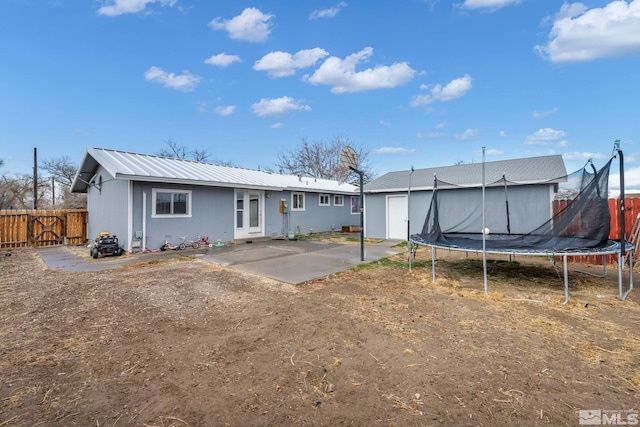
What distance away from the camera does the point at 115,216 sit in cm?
968

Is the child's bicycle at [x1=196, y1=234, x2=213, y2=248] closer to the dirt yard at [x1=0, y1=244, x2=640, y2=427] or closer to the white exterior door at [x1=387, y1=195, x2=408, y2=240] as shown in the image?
the dirt yard at [x1=0, y1=244, x2=640, y2=427]

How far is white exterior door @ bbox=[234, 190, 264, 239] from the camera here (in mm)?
11845

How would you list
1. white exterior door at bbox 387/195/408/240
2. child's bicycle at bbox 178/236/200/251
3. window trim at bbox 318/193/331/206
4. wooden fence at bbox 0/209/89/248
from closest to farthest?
child's bicycle at bbox 178/236/200/251 → wooden fence at bbox 0/209/89/248 → white exterior door at bbox 387/195/408/240 → window trim at bbox 318/193/331/206

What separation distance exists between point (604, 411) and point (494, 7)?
1191 cm

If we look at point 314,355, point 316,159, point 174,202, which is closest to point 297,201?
point 174,202

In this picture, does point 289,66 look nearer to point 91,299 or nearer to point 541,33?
point 541,33

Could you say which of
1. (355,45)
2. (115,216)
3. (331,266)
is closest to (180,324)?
(331,266)

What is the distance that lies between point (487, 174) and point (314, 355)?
11539 mm

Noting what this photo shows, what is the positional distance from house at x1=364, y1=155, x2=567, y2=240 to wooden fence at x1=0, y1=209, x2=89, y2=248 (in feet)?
41.2

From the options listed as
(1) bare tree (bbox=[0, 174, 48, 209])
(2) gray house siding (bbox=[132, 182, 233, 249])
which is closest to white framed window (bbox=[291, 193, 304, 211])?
(2) gray house siding (bbox=[132, 182, 233, 249])

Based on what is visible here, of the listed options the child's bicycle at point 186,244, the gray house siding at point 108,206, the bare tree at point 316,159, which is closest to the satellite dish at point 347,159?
the child's bicycle at point 186,244

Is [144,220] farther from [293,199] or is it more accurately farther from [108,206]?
[293,199]

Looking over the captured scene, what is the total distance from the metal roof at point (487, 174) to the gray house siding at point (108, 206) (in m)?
9.28

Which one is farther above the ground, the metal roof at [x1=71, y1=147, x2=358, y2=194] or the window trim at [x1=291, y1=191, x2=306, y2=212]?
the metal roof at [x1=71, y1=147, x2=358, y2=194]
